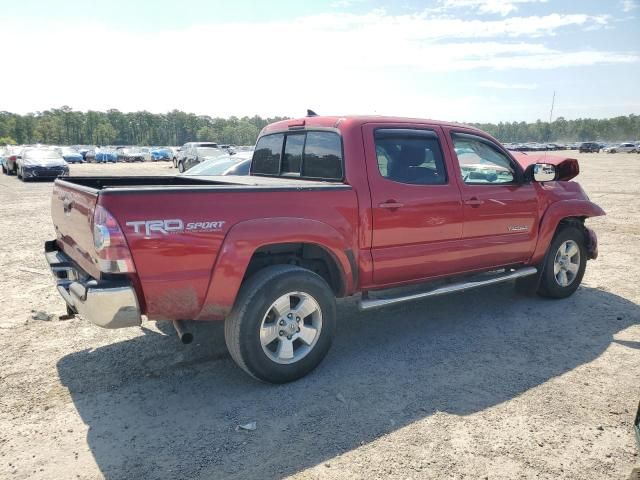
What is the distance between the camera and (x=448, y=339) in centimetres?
452

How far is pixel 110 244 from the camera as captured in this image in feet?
9.59

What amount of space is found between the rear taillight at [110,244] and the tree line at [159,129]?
345ft

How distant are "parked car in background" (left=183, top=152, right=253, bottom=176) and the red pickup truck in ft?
12.2

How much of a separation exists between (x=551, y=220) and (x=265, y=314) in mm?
3608

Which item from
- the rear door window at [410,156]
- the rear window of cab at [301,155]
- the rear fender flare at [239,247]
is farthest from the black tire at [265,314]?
the rear door window at [410,156]

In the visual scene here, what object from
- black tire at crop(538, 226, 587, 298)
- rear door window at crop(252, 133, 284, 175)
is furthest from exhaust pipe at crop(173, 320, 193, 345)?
black tire at crop(538, 226, 587, 298)

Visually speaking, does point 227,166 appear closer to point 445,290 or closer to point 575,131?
point 445,290

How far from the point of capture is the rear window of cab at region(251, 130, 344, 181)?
163 inches

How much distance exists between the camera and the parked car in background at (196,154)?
23641 millimetres

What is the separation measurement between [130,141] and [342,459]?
157011mm

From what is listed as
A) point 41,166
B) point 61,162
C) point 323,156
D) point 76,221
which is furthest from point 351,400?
point 61,162

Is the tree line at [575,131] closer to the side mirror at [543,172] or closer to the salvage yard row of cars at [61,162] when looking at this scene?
the salvage yard row of cars at [61,162]

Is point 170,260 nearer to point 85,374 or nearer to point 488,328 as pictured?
point 85,374

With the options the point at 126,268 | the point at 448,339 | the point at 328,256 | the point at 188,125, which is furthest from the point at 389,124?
the point at 188,125
